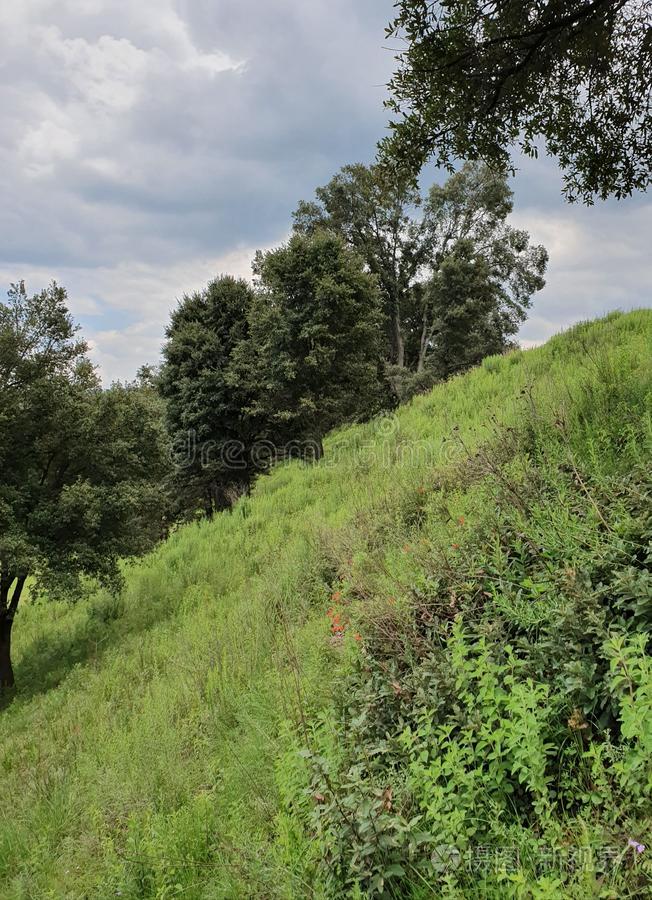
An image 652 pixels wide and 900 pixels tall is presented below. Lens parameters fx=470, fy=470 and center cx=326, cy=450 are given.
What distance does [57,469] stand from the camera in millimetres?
9898

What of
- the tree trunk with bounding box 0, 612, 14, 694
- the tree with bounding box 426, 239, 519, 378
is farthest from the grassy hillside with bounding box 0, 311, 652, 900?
the tree with bounding box 426, 239, 519, 378

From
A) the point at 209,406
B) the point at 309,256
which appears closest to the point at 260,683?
the point at 309,256

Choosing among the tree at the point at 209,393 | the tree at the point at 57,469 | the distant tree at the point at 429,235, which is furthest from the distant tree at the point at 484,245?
the tree at the point at 57,469

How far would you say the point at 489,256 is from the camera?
32.2m

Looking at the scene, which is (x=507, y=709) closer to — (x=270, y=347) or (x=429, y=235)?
(x=270, y=347)

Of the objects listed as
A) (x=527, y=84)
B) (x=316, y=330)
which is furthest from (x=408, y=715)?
(x=316, y=330)

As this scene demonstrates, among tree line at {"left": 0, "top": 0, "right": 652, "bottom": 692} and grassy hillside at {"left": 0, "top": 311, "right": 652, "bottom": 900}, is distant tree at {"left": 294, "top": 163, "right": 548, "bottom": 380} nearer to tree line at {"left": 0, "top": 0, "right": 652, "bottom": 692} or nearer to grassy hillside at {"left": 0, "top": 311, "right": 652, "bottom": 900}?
tree line at {"left": 0, "top": 0, "right": 652, "bottom": 692}

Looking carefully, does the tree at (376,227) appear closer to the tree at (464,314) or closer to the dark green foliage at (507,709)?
the tree at (464,314)

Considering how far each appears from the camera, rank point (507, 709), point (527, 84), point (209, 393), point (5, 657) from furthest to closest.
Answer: point (209, 393), point (5, 657), point (527, 84), point (507, 709)

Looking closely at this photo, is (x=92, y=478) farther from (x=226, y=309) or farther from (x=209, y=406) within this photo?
(x=226, y=309)

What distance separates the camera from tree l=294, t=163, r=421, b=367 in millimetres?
31969

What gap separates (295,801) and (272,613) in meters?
3.22

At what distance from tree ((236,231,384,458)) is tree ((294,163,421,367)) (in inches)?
586

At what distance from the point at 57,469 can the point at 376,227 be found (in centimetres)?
3059
